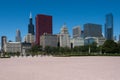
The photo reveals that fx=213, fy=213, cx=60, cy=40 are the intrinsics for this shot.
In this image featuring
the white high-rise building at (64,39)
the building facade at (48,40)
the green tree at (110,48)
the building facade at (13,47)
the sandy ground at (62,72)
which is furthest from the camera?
the white high-rise building at (64,39)

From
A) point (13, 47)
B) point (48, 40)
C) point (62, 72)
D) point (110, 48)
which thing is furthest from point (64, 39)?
point (62, 72)

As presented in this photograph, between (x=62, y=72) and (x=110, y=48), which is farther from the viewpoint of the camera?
(x=110, y=48)

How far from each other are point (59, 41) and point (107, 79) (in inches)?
7114

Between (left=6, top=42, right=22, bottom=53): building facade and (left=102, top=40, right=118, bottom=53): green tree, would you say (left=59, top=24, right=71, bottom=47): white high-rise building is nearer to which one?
(left=6, top=42, right=22, bottom=53): building facade

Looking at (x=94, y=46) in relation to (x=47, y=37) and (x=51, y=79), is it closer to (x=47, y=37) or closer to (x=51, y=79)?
(x=47, y=37)

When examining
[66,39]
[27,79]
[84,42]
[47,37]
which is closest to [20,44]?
[47,37]

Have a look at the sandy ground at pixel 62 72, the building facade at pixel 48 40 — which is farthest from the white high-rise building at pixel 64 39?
the sandy ground at pixel 62 72

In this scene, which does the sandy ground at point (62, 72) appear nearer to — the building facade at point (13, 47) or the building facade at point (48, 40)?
the building facade at point (48, 40)

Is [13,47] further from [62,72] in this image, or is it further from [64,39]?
[62,72]

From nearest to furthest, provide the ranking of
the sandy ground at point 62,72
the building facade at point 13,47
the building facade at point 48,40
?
the sandy ground at point 62,72 < the building facade at point 48,40 < the building facade at point 13,47

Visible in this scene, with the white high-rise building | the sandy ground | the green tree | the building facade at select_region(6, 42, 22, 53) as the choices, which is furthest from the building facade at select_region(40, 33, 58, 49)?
the sandy ground

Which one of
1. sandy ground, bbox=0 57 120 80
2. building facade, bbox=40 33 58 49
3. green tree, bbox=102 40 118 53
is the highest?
building facade, bbox=40 33 58 49

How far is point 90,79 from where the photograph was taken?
39.4 ft

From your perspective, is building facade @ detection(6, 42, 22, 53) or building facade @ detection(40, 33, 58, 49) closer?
building facade @ detection(40, 33, 58, 49)
